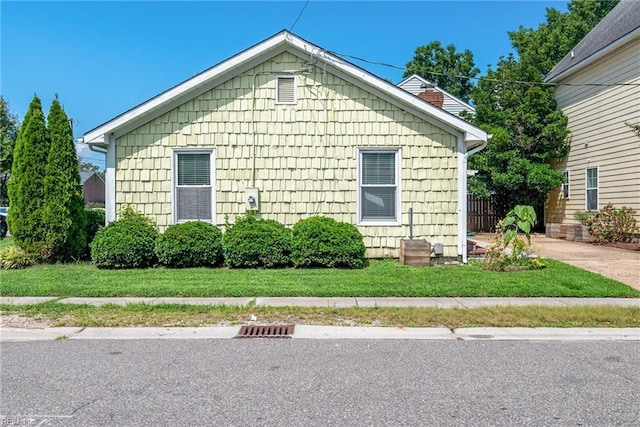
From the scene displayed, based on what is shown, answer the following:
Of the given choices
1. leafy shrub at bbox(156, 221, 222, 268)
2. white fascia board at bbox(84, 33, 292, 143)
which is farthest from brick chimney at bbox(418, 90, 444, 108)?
leafy shrub at bbox(156, 221, 222, 268)

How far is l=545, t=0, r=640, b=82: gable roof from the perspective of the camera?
15203 mm

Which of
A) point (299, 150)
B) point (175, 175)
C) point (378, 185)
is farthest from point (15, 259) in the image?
point (378, 185)

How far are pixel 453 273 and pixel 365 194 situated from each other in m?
2.69

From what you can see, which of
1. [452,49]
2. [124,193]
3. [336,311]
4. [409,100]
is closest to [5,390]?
[336,311]

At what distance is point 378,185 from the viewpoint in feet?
37.2

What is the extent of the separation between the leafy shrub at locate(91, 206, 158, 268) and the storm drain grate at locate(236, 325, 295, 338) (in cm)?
478

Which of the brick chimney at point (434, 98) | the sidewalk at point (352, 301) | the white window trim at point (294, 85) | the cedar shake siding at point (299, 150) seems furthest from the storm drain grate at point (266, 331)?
the brick chimney at point (434, 98)

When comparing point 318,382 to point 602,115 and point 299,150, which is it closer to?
point 299,150

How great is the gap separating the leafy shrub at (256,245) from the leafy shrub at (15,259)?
4.10 metres

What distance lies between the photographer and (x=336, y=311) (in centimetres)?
693

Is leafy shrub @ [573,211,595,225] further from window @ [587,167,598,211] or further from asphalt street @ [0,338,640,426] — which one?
asphalt street @ [0,338,640,426]

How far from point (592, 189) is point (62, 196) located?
52.3 ft

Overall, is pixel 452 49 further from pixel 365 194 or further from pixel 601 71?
pixel 365 194

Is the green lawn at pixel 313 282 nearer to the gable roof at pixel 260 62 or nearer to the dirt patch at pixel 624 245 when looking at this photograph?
the gable roof at pixel 260 62
